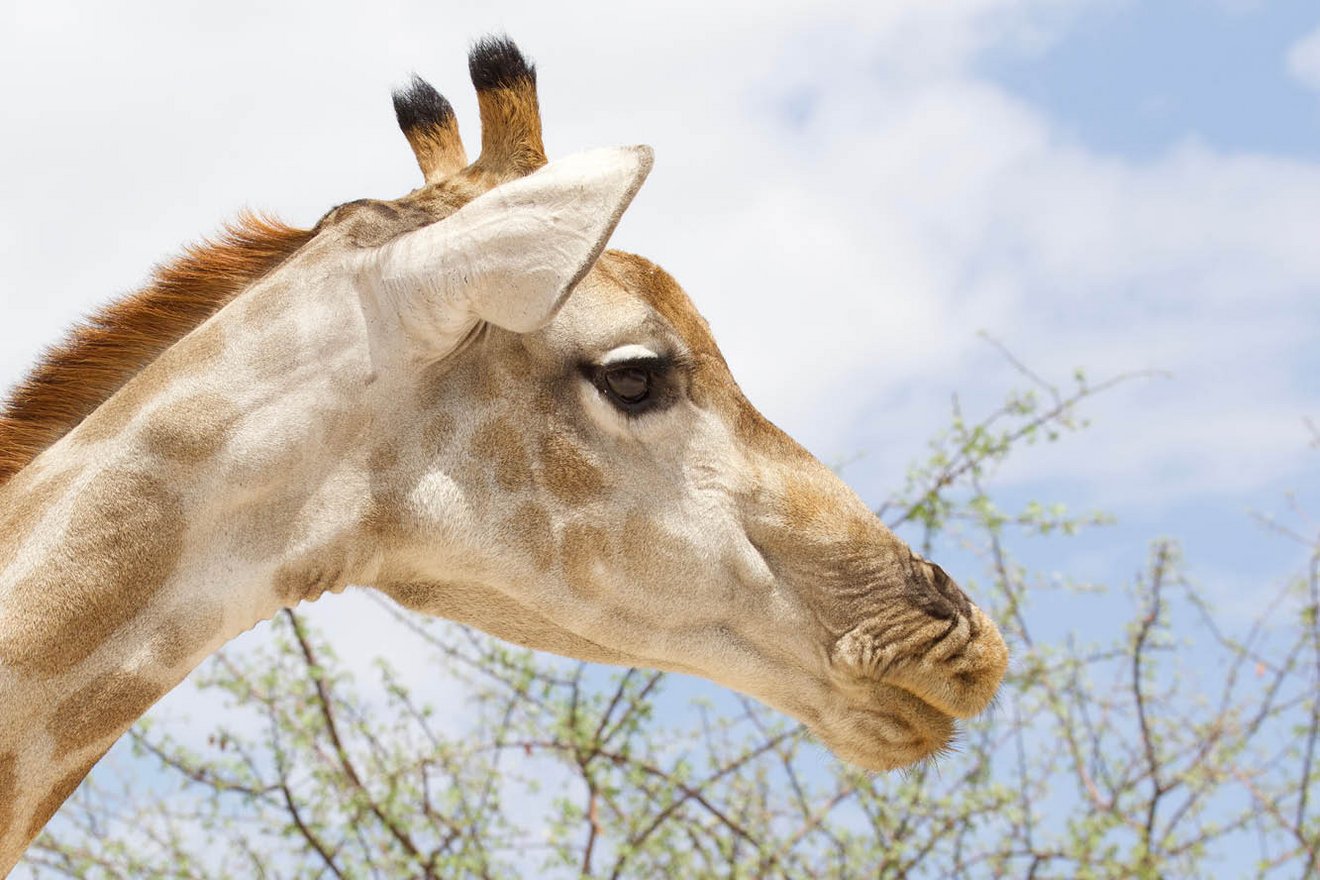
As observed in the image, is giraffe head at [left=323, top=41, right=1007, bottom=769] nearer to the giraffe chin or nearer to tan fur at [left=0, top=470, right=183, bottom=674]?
the giraffe chin

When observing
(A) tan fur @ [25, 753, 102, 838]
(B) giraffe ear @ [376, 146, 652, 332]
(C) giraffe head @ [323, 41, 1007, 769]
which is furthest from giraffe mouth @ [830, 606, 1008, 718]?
(A) tan fur @ [25, 753, 102, 838]

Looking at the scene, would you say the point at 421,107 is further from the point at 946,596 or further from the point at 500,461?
the point at 946,596

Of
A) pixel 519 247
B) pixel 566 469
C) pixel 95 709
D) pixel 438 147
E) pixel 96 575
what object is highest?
pixel 438 147

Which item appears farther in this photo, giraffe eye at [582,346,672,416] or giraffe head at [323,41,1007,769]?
giraffe eye at [582,346,672,416]

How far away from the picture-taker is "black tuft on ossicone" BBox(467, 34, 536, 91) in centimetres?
371

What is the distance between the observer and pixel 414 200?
3.55 m

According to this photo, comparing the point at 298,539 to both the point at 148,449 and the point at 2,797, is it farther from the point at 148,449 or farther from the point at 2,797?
the point at 2,797

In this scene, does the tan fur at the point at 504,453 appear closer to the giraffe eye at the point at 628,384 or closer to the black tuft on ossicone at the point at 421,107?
the giraffe eye at the point at 628,384

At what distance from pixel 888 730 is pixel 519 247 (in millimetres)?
1254

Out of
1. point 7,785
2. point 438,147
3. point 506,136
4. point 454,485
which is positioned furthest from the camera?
point 438,147

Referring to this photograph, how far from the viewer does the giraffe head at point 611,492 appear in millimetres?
3189

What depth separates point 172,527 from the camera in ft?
10.1

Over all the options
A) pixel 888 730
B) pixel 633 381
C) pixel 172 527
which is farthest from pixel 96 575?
pixel 888 730

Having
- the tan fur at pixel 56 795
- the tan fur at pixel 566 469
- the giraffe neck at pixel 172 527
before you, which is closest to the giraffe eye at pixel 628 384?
the tan fur at pixel 566 469
